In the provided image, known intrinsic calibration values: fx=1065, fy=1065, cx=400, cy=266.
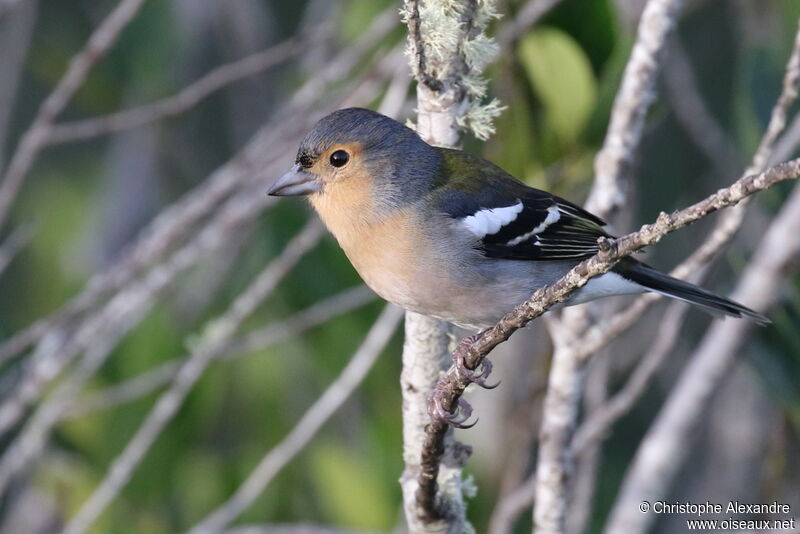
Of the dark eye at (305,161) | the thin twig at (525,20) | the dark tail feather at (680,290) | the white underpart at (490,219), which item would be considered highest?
the thin twig at (525,20)

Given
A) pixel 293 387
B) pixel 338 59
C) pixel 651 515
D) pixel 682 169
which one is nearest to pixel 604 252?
pixel 651 515

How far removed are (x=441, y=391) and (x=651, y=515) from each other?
1790 mm

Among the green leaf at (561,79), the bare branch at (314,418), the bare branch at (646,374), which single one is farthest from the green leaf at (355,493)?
the green leaf at (561,79)

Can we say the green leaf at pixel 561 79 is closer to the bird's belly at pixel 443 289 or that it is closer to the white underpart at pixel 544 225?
the white underpart at pixel 544 225

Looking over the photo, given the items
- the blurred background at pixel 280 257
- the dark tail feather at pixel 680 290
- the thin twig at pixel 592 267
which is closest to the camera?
the thin twig at pixel 592 267

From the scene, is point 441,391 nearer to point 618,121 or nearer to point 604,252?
point 604,252

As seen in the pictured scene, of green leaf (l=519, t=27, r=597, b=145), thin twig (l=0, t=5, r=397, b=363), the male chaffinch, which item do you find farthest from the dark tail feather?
thin twig (l=0, t=5, r=397, b=363)

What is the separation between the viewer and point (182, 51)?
24.7 ft

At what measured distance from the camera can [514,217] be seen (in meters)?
3.99

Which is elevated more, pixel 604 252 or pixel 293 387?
pixel 293 387

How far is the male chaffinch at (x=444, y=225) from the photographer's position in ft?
12.3

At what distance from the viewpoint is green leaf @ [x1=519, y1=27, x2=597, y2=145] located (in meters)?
4.83

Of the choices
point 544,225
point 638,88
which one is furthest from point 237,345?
point 638,88

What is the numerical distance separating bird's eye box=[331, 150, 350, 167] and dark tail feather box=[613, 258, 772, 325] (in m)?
1.11
